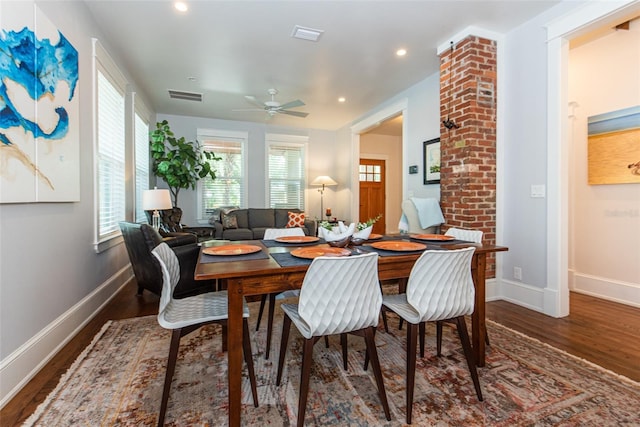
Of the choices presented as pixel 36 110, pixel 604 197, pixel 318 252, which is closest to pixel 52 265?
pixel 36 110

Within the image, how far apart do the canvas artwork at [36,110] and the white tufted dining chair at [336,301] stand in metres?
1.69

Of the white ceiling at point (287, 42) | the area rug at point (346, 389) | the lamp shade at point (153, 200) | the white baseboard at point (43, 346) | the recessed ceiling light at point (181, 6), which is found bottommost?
the area rug at point (346, 389)

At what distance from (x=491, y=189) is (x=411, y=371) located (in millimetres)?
2391

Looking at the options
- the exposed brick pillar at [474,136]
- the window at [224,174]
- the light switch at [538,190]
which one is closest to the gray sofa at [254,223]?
the window at [224,174]

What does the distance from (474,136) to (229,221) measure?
4229 millimetres

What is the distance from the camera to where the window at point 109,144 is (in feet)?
9.39

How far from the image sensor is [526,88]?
2.95 metres

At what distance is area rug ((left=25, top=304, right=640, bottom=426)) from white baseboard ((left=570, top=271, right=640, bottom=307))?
5.56ft

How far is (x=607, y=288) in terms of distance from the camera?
315 cm

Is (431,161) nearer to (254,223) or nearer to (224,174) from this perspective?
(254,223)

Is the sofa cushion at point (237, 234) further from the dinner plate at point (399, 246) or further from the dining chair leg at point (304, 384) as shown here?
the dining chair leg at point (304, 384)

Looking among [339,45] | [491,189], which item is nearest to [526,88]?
[491,189]

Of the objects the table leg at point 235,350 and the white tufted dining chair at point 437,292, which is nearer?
the table leg at point 235,350

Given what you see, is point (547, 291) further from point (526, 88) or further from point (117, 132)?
point (117, 132)
